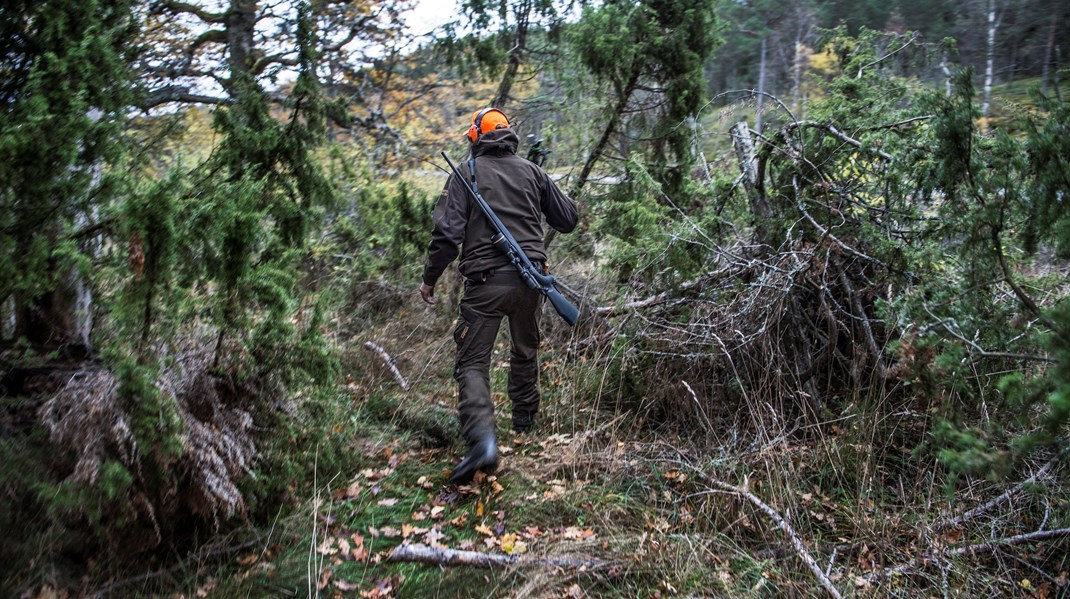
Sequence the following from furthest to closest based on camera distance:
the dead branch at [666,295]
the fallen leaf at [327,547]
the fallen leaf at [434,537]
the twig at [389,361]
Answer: the twig at [389,361] → the dead branch at [666,295] → the fallen leaf at [434,537] → the fallen leaf at [327,547]

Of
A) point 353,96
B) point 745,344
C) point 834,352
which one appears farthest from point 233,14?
point 834,352

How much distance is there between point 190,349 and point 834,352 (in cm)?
387

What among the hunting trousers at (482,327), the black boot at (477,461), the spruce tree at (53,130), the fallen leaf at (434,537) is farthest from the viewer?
the hunting trousers at (482,327)

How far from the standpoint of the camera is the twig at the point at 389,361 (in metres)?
5.66

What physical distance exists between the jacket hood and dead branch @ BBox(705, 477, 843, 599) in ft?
8.49

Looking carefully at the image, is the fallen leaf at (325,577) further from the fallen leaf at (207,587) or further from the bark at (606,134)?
the bark at (606,134)

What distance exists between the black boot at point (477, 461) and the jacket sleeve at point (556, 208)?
1735 mm

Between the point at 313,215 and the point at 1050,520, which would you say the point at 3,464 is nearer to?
the point at 313,215

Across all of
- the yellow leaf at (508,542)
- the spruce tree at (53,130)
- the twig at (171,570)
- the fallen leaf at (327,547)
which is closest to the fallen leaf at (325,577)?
the fallen leaf at (327,547)

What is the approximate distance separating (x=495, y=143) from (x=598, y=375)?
190 centimetres

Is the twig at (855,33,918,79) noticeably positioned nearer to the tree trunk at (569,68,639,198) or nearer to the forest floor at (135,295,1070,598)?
the tree trunk at (569,68,639,198)

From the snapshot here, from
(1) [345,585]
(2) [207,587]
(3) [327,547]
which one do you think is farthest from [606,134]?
(2) [207,587]

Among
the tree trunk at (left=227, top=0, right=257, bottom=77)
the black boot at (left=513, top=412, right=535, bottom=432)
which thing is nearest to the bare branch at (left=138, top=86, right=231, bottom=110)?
the tree trunk at (left=227, top=0, right=257, bottom=77)

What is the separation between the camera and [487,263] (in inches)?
172
